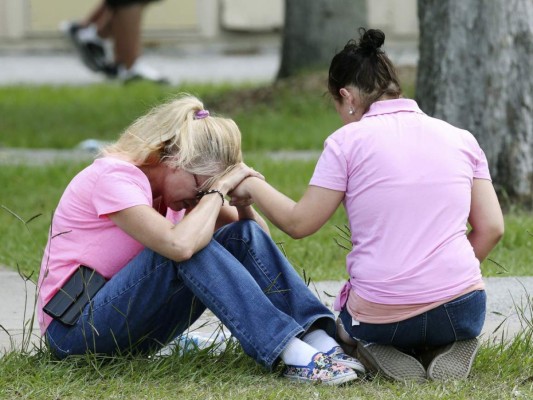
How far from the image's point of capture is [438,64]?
6.46m

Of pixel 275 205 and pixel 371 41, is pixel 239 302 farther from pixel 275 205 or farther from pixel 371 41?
pixel 371 41

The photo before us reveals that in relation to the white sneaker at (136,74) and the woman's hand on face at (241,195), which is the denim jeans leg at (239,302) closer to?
the woman's hand on face at (241,195)

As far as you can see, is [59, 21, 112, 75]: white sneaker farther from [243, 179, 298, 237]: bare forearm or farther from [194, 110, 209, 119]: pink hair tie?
[243, 179, 298, 237]: bare forearm

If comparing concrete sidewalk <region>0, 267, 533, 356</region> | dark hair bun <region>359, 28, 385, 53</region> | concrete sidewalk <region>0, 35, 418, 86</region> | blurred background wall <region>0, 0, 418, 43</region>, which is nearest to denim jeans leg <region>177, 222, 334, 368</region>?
concrete sidewalk <region>0, 267, 533, 356</region>

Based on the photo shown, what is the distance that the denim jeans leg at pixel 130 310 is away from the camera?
3.58m

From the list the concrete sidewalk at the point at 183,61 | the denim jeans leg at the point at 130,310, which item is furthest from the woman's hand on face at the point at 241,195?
the concrete sidewalk at the point at 183,61

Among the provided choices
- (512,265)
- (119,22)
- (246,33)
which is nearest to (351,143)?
(512,265)

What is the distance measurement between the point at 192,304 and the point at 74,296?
36 centimetres

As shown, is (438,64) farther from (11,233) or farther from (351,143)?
(351,143)

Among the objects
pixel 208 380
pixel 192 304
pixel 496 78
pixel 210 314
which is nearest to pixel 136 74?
pixel 496 78

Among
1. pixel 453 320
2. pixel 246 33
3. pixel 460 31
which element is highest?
pixel 460 31

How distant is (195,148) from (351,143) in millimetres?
496

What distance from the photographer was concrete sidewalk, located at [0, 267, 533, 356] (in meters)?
4.11

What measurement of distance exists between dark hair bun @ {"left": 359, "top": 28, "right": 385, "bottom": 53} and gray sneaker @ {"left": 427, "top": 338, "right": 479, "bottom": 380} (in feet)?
3.04
